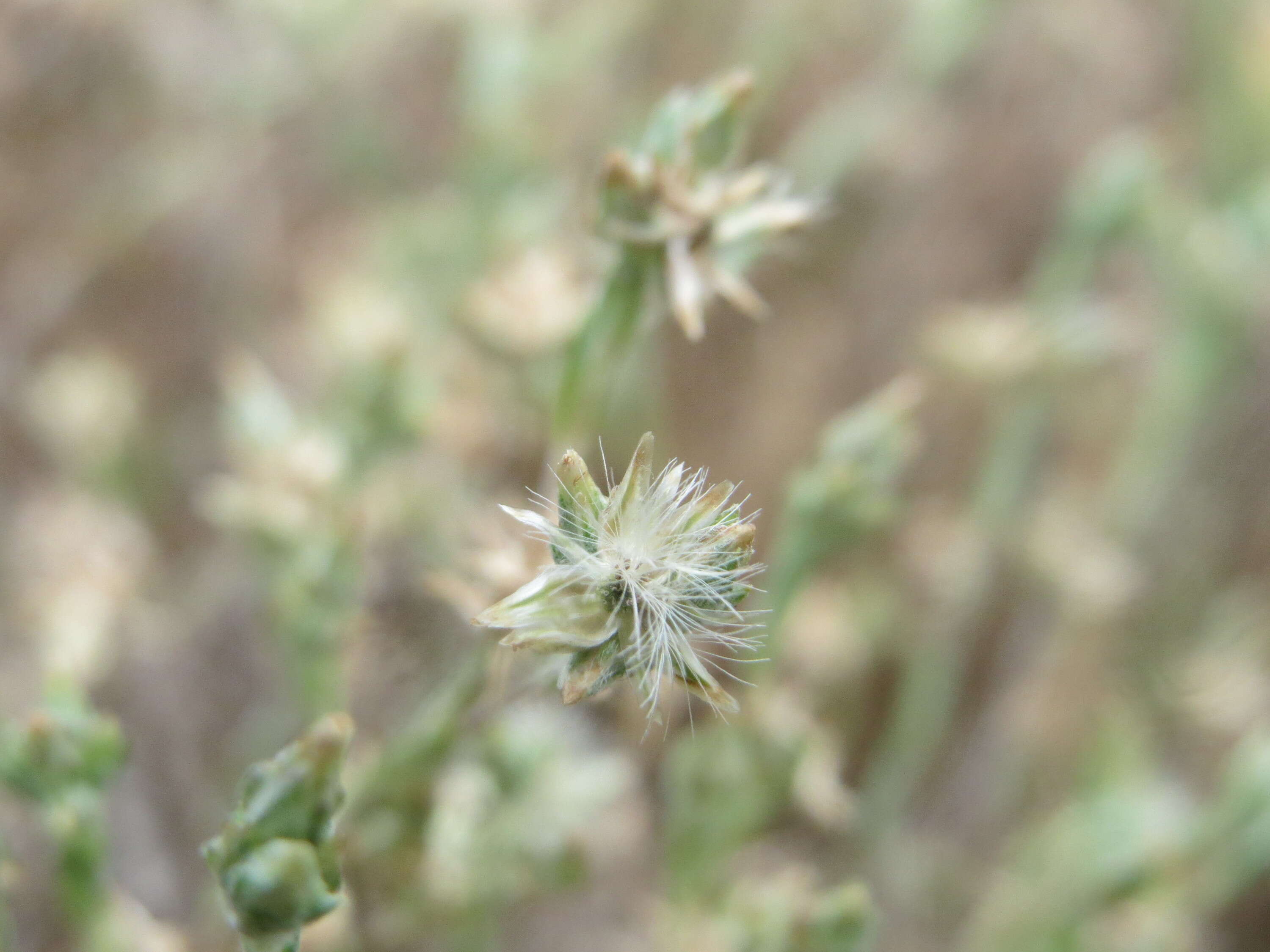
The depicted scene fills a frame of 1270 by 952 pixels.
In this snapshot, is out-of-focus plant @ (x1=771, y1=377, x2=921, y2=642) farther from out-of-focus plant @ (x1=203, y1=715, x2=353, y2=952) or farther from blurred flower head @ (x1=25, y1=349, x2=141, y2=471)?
blurred flower head @ (x1=25, y1=349, x2=141, y2=471)

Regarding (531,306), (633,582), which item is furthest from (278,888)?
(531,306)

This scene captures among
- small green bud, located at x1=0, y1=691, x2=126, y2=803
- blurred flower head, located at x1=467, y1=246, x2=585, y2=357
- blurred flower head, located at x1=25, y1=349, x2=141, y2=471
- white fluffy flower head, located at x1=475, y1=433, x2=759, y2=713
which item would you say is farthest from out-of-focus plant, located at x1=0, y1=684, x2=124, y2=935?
blurred flower head, located at x1=25, y1=349, x2=141, y2=471

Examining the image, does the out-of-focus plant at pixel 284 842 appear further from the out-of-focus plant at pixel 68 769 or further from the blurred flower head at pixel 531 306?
the blurred flower head at pixel 531 306

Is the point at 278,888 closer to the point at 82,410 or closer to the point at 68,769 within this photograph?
the point at 68,769

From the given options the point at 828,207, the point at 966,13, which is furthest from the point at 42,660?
the point at 966,13

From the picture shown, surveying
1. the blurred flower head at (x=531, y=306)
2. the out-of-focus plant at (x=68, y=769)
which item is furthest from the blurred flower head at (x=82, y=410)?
the out-of-focus plant at (x=68, y=769)
